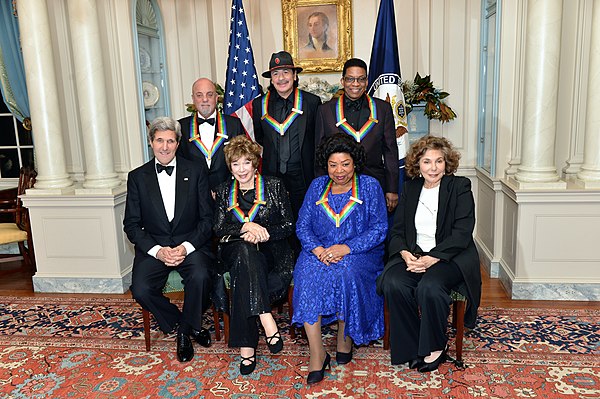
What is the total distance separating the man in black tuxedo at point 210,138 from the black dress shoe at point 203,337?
3.52ft

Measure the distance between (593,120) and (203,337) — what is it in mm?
3554

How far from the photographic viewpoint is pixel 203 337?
3.93 m

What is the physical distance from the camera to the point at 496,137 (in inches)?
204

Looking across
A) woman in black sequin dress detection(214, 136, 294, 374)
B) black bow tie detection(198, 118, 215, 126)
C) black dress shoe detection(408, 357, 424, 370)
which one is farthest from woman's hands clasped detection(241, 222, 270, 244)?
black dress shoe detection(408, 357, 424, 370)

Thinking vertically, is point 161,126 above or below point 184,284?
above

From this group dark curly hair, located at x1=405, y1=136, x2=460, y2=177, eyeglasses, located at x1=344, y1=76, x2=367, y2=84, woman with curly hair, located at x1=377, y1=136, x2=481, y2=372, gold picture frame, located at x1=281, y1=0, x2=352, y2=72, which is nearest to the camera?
woman with curly hair, located at x1=377, y1=136, x2=481, y2=372

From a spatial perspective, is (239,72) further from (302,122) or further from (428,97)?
(428,97)

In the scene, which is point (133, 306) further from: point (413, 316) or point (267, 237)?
point (413, 316)

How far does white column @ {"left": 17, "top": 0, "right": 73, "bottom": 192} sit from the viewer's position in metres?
4.89

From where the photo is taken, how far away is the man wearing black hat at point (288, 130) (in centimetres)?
420

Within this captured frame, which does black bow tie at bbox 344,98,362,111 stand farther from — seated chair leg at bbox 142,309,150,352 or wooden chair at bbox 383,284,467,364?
seated chair leg at bbox 142,309,150,352

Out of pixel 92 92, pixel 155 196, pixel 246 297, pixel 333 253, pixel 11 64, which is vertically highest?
pixel 11 64

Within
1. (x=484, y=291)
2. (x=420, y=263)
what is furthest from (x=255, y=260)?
(x=484, y=291)

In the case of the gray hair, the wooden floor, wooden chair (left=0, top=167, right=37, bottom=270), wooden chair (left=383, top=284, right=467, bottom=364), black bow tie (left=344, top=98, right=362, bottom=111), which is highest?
black bow tie (left=344, top=98, right=362, bottom=111)
